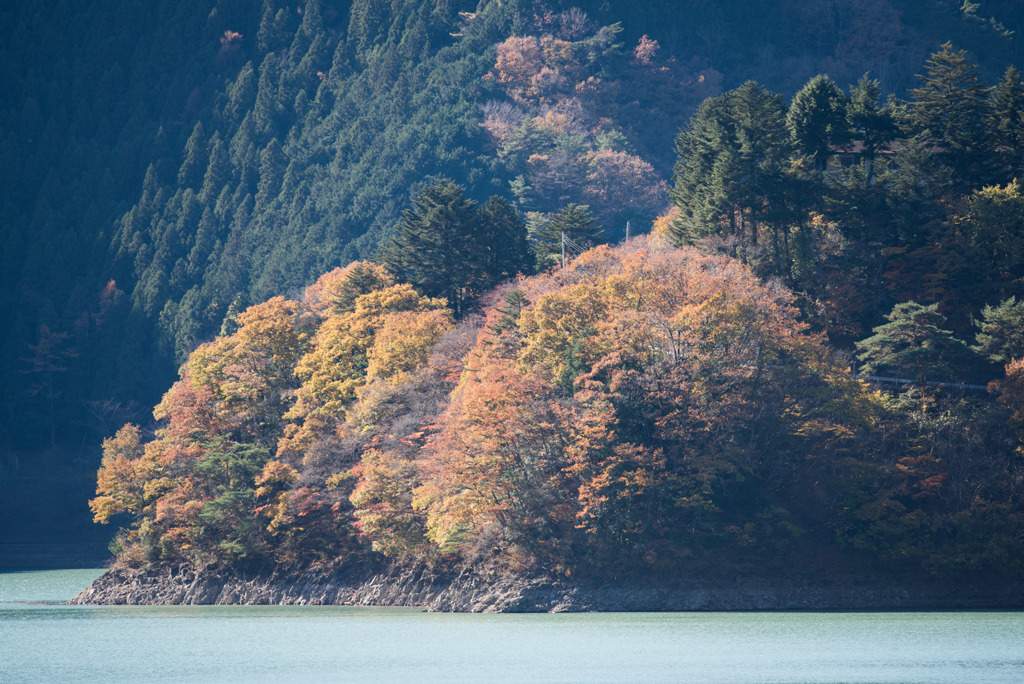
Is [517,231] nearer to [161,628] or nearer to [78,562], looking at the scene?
[161,628]

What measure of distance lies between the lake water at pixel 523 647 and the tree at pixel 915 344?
41.9 feet

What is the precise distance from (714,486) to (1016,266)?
19.3 meters

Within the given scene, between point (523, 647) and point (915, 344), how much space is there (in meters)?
27.1

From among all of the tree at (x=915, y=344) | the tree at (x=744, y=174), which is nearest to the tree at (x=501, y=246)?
the tree at (x=744, y=174)

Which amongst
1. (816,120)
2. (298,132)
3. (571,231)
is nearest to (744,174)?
(816,120)

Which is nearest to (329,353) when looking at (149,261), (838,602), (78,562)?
(838,602)

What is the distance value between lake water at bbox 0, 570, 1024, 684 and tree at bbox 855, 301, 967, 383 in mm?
12775

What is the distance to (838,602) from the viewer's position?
4844cm

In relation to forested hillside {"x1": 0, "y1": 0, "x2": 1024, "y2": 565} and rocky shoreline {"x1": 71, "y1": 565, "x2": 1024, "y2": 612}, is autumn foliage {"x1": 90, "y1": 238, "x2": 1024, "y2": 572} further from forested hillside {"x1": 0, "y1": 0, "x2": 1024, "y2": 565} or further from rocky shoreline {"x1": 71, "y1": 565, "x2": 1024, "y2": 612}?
forested hillside {"x1": 0, "y1": 0, "x2": 1024, "y2": 565}

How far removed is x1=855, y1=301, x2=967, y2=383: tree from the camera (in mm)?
52781

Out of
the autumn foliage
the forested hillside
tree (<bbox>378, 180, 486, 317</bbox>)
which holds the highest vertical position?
the forested hillside

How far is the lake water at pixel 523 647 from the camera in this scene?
30.7 m

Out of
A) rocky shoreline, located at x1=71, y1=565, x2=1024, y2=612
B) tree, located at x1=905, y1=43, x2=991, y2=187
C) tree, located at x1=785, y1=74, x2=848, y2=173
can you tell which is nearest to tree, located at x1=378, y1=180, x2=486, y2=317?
tree, located at x1=785, y1=74, x2=848, y2=173

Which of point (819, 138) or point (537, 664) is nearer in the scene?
point (537, 664)
